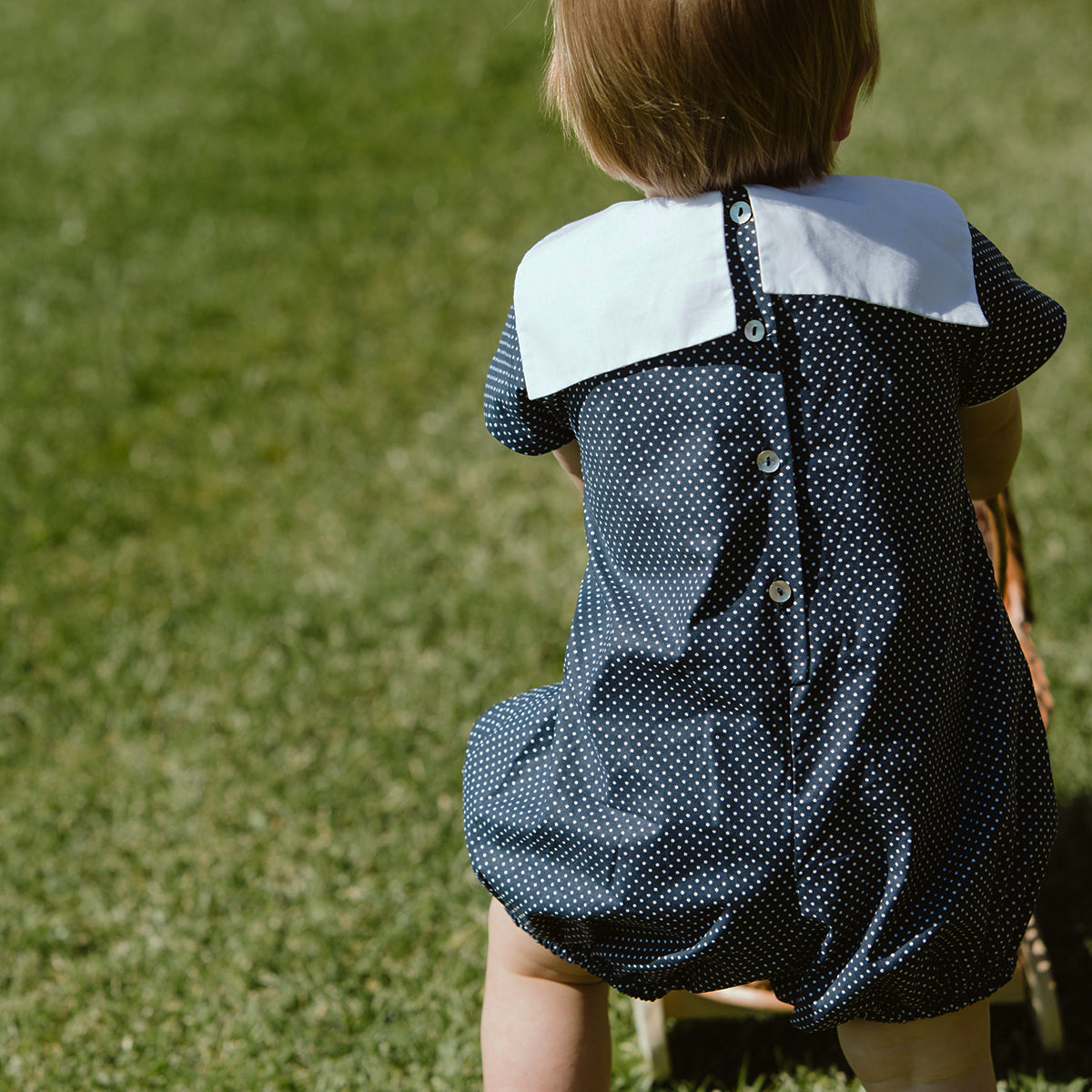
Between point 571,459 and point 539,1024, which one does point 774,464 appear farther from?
point 539,1024

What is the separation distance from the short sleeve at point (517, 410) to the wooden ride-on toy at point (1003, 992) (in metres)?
0.84

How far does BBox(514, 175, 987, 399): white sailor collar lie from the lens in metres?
1.32

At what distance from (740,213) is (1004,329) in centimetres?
33

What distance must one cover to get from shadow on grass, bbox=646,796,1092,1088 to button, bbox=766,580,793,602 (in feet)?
3.62

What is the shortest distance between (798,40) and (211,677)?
86.3 inches

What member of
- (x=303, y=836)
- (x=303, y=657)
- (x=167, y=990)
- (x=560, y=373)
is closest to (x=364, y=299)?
(x=303, y=657)

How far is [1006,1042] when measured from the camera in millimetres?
2154

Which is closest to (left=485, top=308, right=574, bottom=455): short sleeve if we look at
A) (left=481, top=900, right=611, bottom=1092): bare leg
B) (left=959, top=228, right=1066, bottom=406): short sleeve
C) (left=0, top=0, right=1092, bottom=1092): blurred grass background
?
(left=959, top=228, right=1066, bottom=406): short sleeve

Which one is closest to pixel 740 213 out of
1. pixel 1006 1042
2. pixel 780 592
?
pixel 780 592

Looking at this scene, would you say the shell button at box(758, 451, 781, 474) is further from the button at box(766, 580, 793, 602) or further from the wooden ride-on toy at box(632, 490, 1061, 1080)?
the wooden ride-on toy at box(632, 490, 1061, 1080)

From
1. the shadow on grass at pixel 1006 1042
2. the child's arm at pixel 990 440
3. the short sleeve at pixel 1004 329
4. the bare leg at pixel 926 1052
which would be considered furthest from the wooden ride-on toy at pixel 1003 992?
the short sleeve at pixel 1004 329

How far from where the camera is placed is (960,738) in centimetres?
149

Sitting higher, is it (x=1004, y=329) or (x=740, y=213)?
(x=740, y=213)

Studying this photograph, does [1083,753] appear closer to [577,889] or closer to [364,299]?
[577,889]
